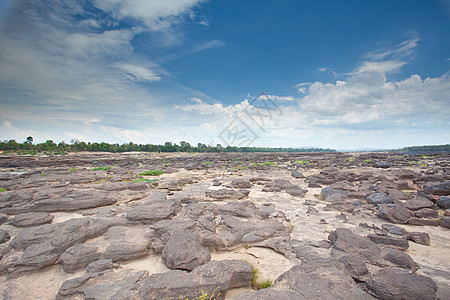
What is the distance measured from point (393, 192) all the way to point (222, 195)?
8848 millimetres

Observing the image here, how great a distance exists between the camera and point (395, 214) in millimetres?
7102

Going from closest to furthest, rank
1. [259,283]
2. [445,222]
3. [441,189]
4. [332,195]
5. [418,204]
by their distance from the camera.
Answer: [259,283]
[445,222]
[418,204]
[441,189]
[332,195]

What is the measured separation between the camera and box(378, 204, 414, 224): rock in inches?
273

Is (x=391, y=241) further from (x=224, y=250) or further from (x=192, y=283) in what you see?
(x=192, y=283)

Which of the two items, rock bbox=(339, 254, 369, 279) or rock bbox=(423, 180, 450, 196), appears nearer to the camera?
rock bbox=(339, 254, 369, 279)

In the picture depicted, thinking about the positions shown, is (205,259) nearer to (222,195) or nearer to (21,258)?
(21,258)

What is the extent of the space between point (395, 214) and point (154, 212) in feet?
28.9

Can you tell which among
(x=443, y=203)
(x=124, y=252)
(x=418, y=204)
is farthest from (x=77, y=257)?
(x=443, y=203)

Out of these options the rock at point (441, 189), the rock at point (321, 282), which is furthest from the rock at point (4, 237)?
the rock at point (441, 189)

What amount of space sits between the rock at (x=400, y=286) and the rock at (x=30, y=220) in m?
9.59

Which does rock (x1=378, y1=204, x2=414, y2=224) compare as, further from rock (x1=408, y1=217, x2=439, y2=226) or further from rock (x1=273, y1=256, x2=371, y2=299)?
rock (x1=273, y1=256, x2=371, y2=299)

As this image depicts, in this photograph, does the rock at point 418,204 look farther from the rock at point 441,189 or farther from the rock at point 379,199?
the rock at point 441,189

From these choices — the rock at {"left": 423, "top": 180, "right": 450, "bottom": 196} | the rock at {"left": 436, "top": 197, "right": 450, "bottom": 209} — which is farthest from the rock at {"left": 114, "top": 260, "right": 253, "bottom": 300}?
the rock at {"left": 423, "top": 180, "right": 450, "bottom": 196}

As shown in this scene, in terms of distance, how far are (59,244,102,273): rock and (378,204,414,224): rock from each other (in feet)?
30.5
